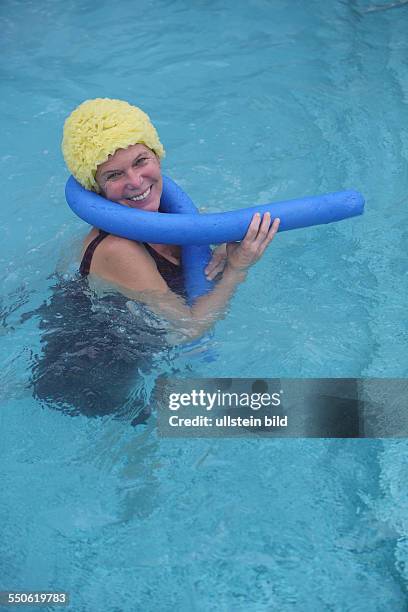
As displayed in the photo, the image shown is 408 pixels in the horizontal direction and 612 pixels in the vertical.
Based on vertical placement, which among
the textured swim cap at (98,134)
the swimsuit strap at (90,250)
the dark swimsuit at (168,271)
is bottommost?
the dark swimsuit at (168,271)

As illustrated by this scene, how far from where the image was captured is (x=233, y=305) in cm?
398

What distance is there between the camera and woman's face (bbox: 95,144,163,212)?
3086 mm

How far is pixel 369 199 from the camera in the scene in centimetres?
485

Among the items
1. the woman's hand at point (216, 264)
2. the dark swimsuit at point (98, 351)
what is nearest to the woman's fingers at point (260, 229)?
the woman's hand at point (216, 264)

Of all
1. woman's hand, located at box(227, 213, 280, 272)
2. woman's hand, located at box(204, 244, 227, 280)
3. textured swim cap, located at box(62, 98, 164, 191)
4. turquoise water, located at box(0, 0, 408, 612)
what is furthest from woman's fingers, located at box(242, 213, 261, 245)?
turquoise water, located at box(0, 0, 408, 612)

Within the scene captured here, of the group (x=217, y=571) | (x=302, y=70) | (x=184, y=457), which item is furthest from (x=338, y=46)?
(x=217, y=571)

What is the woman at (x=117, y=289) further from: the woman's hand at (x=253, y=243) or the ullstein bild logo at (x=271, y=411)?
the ullstein bild logo at (x=271, y=411)

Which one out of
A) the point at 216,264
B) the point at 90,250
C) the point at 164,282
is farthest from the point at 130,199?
the point at 216,264

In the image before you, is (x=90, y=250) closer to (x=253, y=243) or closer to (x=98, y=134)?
(x=98, y=134)

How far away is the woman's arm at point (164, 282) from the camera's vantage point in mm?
3107

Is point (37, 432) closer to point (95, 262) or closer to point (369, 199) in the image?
point (95, 262)

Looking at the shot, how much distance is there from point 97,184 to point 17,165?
238 centimetres

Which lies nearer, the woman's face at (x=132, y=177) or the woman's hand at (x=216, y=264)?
the woman's face at (x=132, y=177)

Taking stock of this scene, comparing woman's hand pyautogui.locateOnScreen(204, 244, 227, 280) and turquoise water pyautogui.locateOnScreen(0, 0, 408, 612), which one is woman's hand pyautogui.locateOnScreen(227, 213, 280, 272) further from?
turquoise water pyautogui.locateOnScreen(0, 0, 408, 612)
